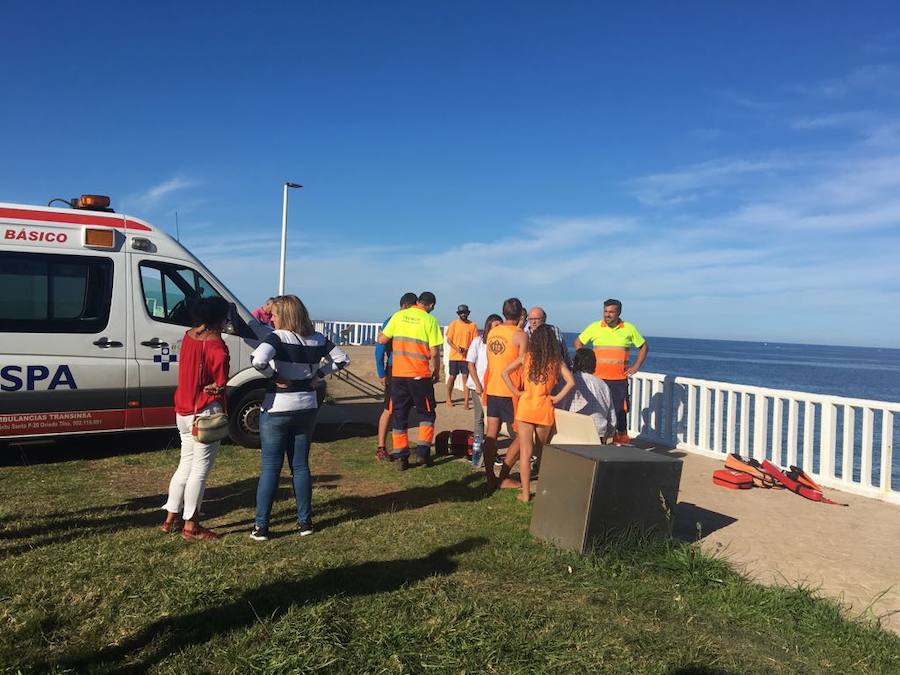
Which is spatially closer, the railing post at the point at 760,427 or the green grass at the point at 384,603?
the green grass at the point at 384,603

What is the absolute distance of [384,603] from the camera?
11.5 feet

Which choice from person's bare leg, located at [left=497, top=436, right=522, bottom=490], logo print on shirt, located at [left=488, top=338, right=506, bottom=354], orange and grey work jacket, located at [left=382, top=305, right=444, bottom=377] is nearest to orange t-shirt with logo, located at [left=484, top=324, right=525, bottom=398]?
logo print on shirt, located at [left=488, top=338, right=506, bottom=354]

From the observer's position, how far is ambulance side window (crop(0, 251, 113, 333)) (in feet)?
21.3

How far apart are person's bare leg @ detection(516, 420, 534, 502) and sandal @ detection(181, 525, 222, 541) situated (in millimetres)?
2560

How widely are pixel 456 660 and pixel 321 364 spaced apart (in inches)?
94.3

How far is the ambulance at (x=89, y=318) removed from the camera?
255 inches

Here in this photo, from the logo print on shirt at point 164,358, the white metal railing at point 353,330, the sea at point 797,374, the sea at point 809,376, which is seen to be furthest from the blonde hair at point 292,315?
the white metal railing at point 353,330

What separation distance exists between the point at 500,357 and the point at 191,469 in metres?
2.93

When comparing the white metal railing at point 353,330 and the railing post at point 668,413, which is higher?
the white metal railing at point 353,330

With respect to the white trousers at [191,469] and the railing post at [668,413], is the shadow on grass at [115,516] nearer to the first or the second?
the white trousers at [191,469]

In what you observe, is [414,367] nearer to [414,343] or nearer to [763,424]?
[414,343]

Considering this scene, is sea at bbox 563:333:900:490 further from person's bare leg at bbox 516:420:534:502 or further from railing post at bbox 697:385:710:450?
person's bare leg at bbox 516:420:534:502

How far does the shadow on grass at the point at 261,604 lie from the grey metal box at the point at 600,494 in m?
0.60

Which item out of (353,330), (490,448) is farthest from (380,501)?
(353,330)
